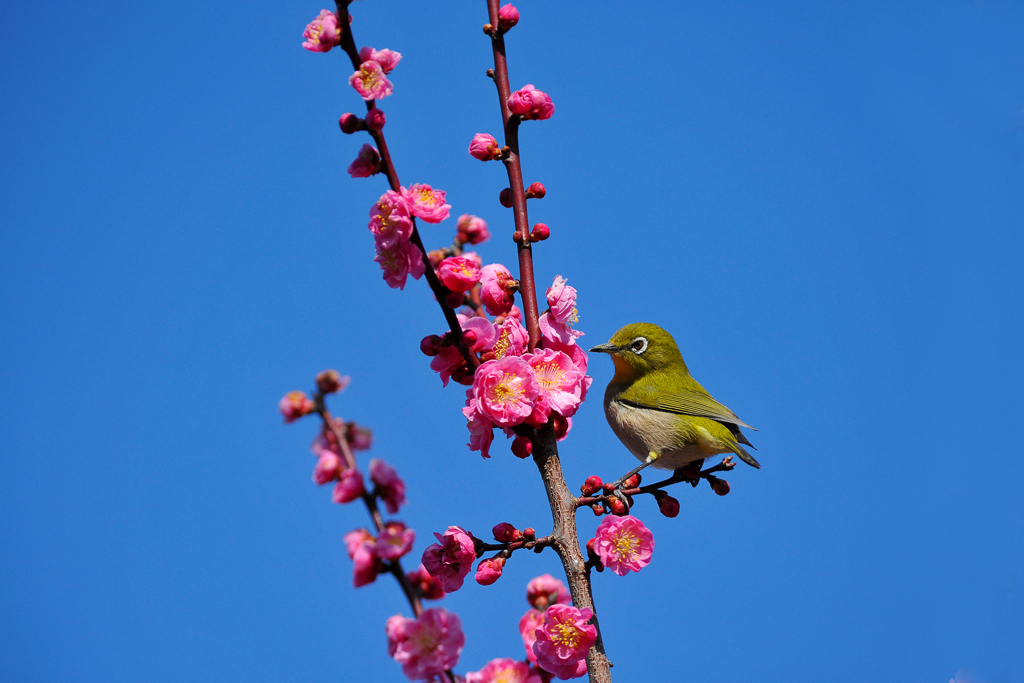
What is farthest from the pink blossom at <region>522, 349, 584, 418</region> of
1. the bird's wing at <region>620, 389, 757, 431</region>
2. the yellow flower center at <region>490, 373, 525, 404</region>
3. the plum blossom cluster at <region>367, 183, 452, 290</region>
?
the bird's wing at <region>620, 389, 757, 431</region>

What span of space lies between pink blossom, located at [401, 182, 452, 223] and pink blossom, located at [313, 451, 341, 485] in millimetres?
1807

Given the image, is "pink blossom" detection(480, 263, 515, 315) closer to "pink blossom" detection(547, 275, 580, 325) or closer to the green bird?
"pink blossom" detection(547, 275, 580, 325)

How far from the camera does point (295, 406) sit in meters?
3.69

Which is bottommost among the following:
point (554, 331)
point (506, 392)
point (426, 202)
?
point (506, 392)

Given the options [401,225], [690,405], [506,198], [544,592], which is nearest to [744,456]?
[690,405]

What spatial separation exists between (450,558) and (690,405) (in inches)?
94.9

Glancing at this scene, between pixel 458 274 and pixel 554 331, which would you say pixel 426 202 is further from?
pixel 554 331

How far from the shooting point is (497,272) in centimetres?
297

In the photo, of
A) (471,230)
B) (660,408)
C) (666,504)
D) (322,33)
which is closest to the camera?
(322,33)

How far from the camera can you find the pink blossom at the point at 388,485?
11.8 feet

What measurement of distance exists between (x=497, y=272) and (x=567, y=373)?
59 centimetres

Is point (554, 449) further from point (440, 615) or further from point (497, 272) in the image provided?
point (440, 615)

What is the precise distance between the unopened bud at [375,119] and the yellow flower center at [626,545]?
1.99m

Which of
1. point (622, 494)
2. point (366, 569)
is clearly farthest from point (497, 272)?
point (366, 569)
